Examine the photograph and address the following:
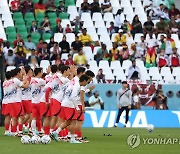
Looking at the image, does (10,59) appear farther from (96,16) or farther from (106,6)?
(106,6)

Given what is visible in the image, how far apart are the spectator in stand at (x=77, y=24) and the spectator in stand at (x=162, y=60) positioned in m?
4.32

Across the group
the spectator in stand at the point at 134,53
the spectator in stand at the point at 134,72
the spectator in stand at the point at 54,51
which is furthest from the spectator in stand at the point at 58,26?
the spectator in stand at the point at 134,72

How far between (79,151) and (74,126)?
3511 millimetres

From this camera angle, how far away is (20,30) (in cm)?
4141

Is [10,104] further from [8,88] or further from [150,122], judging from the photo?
[150,122]

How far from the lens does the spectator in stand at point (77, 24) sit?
42.3m

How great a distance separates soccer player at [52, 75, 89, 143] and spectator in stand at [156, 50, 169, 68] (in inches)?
625

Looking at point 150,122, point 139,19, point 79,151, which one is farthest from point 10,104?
point 139,19

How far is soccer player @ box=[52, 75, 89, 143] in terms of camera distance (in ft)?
79.1

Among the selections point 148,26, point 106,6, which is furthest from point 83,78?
point 106,6

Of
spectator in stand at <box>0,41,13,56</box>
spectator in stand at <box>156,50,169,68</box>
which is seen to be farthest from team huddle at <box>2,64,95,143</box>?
spectator in stand at <box>156,50,169,68</box>

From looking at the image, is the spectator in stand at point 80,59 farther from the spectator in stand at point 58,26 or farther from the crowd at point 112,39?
the spectator in stand at point 58,26

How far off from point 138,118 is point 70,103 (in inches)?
503

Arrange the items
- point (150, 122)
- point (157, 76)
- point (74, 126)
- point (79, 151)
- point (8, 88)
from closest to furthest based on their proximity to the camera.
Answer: point (79, 151)
point (74, 126)
point (8, 88)
point (150, 122)
point (157, 76)
